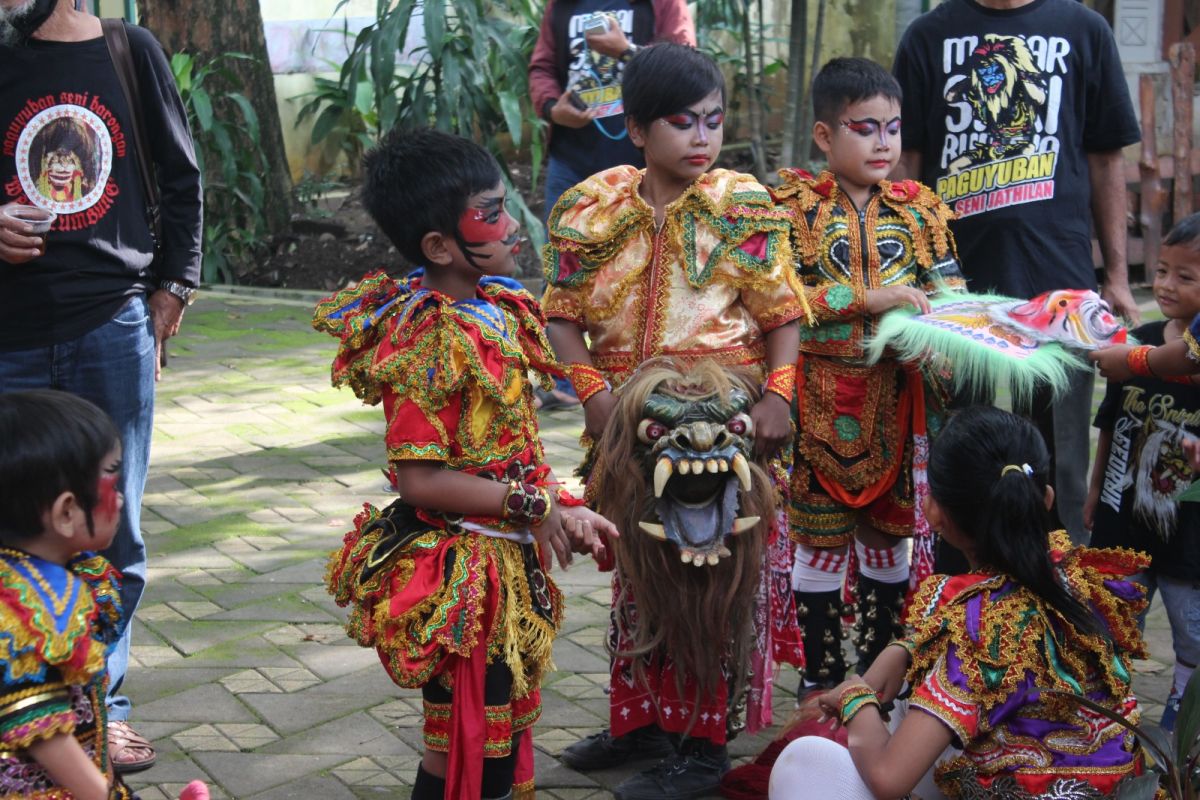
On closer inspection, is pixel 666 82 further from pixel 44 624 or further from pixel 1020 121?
pixel 44 624

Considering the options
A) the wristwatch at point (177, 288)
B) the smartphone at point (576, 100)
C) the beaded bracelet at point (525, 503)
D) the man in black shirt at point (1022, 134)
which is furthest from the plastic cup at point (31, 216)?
the smartphone at point (576, 100)

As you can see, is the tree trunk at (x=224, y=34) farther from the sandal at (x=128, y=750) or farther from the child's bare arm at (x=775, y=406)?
the child's bare arm at (x=775, y=406)

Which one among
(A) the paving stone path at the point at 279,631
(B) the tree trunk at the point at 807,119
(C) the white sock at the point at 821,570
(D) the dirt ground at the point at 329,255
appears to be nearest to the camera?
(A) the paving stone path at the point at 279,631

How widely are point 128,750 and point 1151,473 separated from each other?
2.69 metres

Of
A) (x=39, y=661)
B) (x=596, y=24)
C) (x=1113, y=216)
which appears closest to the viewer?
(x=39, y=661)

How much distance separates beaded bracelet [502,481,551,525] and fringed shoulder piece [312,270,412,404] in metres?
0.39

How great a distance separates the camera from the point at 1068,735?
9.32 feet

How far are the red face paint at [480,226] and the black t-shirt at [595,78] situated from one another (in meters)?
3.30

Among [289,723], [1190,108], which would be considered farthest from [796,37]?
[289,723]

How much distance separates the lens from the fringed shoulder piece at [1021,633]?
2754mm

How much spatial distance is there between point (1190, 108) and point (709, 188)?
721cm

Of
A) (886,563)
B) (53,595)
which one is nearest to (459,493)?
(53,595)

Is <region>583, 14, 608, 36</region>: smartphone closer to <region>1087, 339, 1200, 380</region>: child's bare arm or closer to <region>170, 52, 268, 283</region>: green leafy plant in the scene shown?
<region>1087, 339, 1200, 380</region>: child's bare arm

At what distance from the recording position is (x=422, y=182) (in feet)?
10.0
